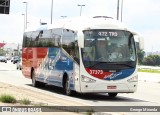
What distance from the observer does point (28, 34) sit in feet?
100

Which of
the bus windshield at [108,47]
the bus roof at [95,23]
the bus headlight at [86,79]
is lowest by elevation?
the bus headlight at [86,79]

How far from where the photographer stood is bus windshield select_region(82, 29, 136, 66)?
2073 centimetres

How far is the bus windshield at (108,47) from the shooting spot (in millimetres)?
20734

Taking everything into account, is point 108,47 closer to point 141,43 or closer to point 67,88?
point 141,43

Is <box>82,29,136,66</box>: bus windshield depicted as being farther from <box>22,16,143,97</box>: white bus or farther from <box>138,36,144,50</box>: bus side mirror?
<box>138,36,144,50</box>: bus side mirror

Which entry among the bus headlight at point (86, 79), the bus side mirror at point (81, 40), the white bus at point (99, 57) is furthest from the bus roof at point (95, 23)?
the bus headlight at point (86, 79)

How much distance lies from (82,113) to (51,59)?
11.6 metres

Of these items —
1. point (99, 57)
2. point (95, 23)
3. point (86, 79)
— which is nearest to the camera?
point (86, 79)

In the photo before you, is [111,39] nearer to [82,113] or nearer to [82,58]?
[82,58]

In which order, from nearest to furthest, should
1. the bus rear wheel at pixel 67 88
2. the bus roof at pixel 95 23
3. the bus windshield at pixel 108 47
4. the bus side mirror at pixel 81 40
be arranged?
1. the bus side mirror at pixel 81 40
2. the bus windshield at pixel 108 47
3. the bus roof at pixel 95 23
4. the bus rear wheel at pixel 67 88

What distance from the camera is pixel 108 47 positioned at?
20891 mm


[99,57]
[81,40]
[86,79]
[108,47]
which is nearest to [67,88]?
[86,79]

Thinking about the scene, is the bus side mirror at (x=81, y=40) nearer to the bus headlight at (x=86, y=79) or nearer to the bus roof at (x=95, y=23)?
the bus roof at (x=95, y=23)

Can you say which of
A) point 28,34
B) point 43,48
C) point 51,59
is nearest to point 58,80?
point 51,59
